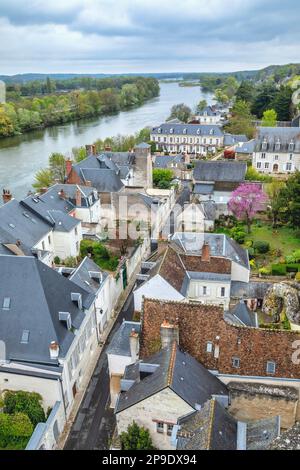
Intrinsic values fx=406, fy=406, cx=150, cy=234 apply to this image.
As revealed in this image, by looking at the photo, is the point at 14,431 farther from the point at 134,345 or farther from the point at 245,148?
the point at 245,148

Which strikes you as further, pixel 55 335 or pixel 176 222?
pixel 176 222

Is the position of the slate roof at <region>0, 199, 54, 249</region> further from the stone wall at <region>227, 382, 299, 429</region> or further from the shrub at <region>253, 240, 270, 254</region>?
the stone wall at <region>227, 382, 299, 429</region>

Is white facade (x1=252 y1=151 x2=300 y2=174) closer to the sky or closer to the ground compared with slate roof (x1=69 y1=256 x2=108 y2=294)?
closer to the sky

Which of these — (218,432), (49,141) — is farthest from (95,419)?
(49,141)

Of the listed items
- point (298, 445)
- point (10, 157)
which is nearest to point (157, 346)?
point (298, 445)

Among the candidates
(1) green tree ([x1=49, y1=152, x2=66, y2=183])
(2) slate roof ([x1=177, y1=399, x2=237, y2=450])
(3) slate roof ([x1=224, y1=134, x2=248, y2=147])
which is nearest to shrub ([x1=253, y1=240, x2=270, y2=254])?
(2) slate roof ([x1=177, y1=399, x2=237, y2=450])

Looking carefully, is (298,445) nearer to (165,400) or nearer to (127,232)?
(165,400)

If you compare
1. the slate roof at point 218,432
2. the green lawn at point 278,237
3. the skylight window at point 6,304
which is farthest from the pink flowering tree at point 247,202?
the slate roof at point 218,432
